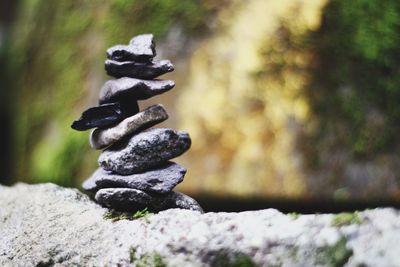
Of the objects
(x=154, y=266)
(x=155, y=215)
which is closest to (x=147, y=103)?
(x=155, y=215)

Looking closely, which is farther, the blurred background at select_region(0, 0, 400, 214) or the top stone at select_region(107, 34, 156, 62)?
the blurred background at select_region(0, 0, 400, 214)

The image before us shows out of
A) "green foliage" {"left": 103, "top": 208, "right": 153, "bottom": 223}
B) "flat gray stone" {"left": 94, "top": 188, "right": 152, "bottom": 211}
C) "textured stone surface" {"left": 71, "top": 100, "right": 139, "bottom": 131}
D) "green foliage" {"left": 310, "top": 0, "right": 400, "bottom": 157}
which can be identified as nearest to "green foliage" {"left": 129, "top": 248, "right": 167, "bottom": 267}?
"green foliage" {"left": 103, "top": 208, "right": 153, "bottom": 223}

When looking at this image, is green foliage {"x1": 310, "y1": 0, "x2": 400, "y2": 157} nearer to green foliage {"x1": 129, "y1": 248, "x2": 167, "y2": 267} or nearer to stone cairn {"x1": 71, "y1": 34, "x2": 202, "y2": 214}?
stone cairn {"x1": 71, "y1": 34, "x2": 202, "y2": 214}

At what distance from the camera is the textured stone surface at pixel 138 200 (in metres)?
2.33

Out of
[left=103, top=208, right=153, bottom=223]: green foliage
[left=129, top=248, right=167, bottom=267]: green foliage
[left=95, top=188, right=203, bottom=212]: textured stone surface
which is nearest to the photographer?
[left=129, top=248, right=167, bottom=267]: green foliage

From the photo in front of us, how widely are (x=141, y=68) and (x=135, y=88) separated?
4.8 inches

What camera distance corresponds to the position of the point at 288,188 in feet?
11.1

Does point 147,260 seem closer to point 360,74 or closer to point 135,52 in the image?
point 135,52

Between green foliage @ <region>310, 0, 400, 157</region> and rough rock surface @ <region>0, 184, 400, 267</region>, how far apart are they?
1421mm

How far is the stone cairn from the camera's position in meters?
2.37

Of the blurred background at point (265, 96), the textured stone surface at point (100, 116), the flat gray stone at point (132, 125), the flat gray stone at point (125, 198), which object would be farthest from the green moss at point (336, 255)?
the blurred background at point (265, 96)

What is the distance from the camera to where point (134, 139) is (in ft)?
7.86

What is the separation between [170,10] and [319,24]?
3.53 ft

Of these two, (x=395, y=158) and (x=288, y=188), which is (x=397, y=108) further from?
(x=288, y=188)
